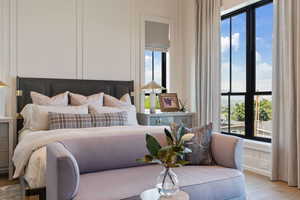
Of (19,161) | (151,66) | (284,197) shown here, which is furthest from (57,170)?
(151,66)

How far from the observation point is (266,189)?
291cm

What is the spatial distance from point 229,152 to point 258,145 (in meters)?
1.62

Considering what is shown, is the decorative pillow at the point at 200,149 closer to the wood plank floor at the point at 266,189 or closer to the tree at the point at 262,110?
the wood plank floor at the point at 266,189

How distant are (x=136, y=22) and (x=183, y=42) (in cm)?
110

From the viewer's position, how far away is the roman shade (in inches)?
188

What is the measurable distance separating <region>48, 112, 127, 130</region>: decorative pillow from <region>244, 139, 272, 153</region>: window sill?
1.97m

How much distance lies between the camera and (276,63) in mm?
3283

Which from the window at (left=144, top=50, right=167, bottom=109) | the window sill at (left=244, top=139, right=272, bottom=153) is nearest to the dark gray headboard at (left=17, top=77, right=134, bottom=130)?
the window at (left=144, top=50, right=167, bottom=109)

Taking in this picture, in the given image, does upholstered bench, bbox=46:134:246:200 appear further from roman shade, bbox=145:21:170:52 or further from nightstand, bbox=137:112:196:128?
roman shade, bbox=145:21:170:52

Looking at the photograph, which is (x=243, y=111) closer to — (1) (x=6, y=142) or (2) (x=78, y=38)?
(2) (x=78, y=38)

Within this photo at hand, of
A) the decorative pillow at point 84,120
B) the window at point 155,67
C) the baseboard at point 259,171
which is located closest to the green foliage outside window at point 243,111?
the baseboard at point 259,171

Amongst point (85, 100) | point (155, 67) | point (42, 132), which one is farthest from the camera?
point (155, 67)

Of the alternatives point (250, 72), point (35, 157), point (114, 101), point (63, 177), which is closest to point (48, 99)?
point (114, 101)

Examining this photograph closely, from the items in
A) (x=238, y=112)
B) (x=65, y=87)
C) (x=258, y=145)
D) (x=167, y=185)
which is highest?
(x=65, y=87)
